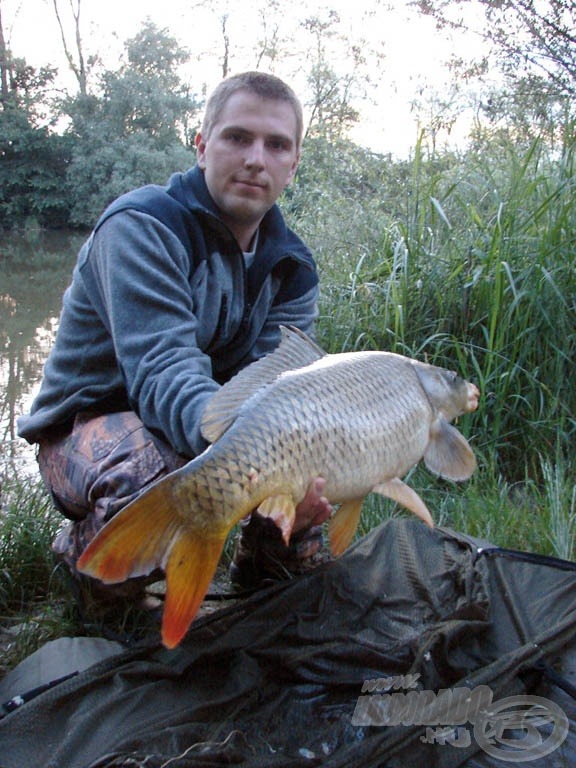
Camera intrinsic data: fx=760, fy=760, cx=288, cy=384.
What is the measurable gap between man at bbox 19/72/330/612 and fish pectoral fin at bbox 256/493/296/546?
0.63 feet

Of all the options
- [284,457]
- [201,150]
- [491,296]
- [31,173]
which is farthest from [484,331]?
[31,173]

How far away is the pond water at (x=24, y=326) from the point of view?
3053 millimetres

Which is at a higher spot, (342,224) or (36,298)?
(342,224)

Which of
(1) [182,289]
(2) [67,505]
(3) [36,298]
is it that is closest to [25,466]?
(2) [67,505]

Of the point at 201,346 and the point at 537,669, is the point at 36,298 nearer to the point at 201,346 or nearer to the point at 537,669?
the point at 201,346

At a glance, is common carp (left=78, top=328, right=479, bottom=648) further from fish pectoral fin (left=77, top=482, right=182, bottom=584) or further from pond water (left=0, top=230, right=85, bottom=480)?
pond water (left=0, top=230, right=85, bottom=480)

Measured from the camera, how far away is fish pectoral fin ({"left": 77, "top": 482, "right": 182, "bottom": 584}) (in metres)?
0.99

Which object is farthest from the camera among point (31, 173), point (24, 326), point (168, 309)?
point (31, 173)

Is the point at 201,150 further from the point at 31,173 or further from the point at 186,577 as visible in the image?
the point at 31,173

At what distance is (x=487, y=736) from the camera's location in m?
1.12

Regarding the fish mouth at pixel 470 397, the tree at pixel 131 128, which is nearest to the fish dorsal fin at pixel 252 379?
the fish mouth at pixel 470 397

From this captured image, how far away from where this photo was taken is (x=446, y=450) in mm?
1436

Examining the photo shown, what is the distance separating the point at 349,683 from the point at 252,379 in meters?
0.54

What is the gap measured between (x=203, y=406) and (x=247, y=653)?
43cm
